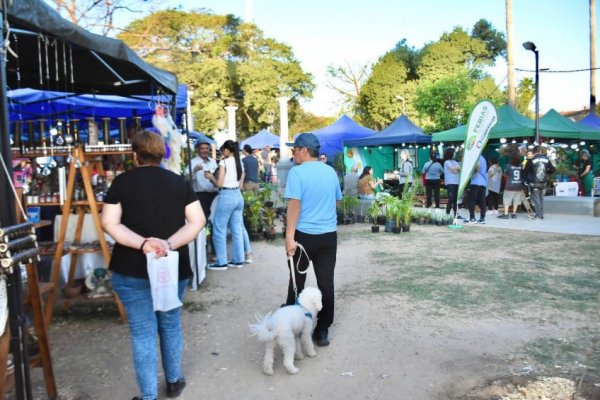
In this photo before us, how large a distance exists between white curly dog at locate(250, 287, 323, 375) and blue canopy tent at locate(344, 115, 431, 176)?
A: 14.0 metres

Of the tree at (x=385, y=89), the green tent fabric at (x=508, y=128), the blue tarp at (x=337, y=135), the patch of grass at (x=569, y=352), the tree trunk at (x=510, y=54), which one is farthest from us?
the tree at (x=385, y=89)

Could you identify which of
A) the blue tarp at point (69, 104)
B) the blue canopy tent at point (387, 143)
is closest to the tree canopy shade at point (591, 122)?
the blue canopy tent at point (387, 143)

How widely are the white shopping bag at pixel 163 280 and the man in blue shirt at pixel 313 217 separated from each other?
1.20 meters

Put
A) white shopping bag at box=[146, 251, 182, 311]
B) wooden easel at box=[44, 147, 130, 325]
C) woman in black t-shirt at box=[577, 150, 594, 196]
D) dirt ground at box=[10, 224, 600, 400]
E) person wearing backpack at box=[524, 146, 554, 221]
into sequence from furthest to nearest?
woman in black t-shirt at box=[577, 150, 594, 196] → person wearing backpack at box=[524, 146, 554, 221] → wooden easel at box=[44, 147, 130, 325] → dirt ground at box=[10, 224, 600, 400] → white shopping bag at box=[146, 251, 182, 311]

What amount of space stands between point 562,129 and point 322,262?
15026 mm

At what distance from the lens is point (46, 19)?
3.23 meters

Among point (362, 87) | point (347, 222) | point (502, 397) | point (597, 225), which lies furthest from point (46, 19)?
point (362, 87)

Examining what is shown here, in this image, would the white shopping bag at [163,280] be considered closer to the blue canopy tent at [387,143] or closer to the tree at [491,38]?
the blue canopy tent at [387,143]

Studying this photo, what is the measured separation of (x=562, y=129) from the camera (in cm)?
1617

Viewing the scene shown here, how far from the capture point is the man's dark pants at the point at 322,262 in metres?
3.96

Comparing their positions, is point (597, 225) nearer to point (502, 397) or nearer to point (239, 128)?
point (502, 397)

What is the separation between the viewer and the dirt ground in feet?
11.0

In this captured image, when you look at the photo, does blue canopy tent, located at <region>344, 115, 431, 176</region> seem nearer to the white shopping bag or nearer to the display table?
the display table

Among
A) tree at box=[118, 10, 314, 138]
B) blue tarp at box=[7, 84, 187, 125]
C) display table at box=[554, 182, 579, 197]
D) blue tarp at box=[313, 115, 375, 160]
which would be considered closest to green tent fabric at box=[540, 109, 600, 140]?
display table at box=[554, 182, 579, 197]
